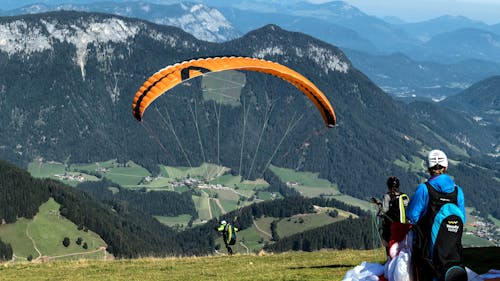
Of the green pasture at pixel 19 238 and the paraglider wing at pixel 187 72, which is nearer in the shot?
the paraglider wing at pixel 187 72

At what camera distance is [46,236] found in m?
188

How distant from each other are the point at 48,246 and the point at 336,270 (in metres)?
174

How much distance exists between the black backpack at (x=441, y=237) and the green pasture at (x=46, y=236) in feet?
582

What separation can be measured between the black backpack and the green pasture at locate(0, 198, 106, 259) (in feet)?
582

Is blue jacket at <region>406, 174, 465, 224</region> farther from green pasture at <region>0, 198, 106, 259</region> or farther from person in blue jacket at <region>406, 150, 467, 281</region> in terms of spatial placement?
green pasture at <region>0, 198, 106, 259</region>

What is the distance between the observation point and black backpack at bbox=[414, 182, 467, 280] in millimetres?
12898

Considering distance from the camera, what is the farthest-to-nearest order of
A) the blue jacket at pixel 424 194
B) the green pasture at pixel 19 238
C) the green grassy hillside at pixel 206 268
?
the green pasture at pixel 19 238
the green grassy hillside at pixel 206 268
the blue jacket at pixel 424 194

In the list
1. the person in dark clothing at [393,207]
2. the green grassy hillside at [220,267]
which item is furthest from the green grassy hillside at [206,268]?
the person in dark clothing at [393,207]

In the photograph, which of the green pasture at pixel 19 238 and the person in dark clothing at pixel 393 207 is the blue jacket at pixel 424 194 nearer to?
the person in dark clothing at pixel 393 207

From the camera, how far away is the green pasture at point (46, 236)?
7080 inches

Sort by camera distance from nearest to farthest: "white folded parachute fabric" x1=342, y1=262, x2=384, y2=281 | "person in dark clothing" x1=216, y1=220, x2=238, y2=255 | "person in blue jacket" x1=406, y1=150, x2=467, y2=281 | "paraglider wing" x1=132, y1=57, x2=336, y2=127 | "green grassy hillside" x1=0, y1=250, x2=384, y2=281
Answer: "person in blue jacket" x1=406, y1=150, x2=467, y2=281
"white folded parachute fabric" x1=342, y1=262, x2=384, y2=281
"green grassy hillside" x1=0, y1=250, x2=384, y2=281
"paraglider wing" x1=132, y1=57, x2=336, y2=127
"person in dark clothing" x1=216, y1=220, x2=238, y2=255

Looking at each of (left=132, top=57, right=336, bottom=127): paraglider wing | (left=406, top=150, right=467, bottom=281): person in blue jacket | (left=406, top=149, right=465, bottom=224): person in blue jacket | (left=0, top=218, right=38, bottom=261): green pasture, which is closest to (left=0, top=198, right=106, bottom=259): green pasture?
(left=0, top=218, right=38, bottom=261): green pasture

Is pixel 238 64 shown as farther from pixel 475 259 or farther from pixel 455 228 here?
pixel 455 228

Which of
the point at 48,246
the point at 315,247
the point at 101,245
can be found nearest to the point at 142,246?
the point at 101,245
